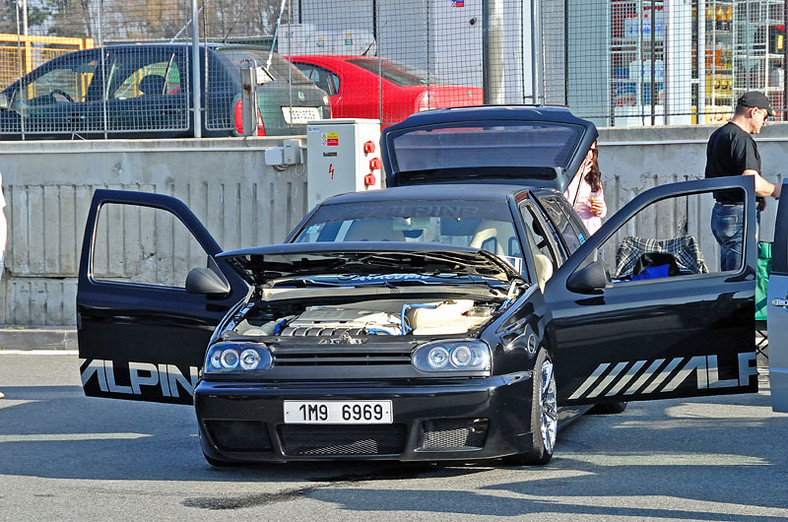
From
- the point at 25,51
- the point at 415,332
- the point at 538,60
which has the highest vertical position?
the point at 25,51

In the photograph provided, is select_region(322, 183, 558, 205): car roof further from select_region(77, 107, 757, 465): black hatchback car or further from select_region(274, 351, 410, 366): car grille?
select_region(274, 351, 410, 366): car grille

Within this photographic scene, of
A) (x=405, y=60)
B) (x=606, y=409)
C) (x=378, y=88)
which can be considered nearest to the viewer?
(x=606, y=409)

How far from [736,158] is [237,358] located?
4869mm

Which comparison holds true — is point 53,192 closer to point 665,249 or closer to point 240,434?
point 665,249

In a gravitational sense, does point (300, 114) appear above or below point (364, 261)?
above

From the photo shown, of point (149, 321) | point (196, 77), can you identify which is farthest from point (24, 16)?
A: point (149, 321)

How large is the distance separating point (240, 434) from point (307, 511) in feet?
2.28

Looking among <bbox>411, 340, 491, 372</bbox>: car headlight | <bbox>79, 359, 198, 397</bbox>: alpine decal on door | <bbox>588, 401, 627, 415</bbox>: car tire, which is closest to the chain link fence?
<bbox>588, 401, 627, 415</bbox>: car tire

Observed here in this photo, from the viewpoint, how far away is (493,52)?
43.4ft

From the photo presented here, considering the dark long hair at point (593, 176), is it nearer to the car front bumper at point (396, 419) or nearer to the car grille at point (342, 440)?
the car front bumper at point (396, 419)

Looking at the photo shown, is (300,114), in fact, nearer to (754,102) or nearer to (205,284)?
(754,102)

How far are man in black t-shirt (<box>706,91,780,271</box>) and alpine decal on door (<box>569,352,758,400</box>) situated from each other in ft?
9.73

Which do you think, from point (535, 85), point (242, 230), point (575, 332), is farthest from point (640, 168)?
point (575, 332)

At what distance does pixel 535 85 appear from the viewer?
1342 centimetres
